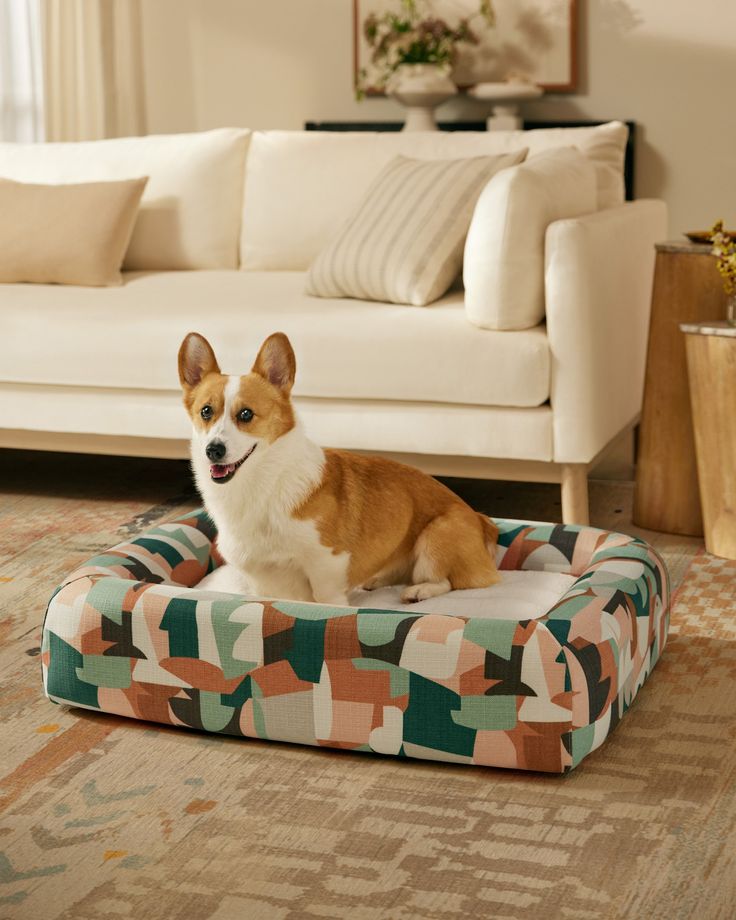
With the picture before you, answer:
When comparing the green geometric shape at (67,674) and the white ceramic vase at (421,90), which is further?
the white ceramic vase at (421,90)

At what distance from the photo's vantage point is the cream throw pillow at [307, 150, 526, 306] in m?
3.05

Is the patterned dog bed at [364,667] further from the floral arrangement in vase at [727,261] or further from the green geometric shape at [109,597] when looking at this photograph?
the floral arrangement in vase at [727,261]

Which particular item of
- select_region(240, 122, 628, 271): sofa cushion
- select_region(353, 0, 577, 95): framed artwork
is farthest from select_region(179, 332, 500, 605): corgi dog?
select_region(353, 0, 577, 95): framed artwork

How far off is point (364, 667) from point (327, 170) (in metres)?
2.18

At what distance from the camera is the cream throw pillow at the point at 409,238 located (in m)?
3.05

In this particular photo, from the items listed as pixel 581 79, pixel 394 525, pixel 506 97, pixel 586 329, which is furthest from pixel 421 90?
pixel 394 525

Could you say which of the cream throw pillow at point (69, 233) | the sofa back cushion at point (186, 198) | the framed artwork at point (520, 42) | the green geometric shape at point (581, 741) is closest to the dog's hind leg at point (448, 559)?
the green geometric shape at point (581, 741)

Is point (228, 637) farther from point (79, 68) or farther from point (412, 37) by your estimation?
point (79, 68)

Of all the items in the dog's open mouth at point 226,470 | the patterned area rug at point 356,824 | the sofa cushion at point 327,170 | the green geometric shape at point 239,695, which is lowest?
the patterned area rug at point 356,824

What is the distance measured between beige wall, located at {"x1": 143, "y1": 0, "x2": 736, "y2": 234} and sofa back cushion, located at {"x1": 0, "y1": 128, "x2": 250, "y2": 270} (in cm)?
214

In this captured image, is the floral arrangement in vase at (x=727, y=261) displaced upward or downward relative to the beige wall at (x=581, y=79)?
downward

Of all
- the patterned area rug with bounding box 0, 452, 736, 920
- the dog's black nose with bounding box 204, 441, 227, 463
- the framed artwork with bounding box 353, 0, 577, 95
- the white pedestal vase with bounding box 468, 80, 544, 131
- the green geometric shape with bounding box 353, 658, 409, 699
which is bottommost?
the patterned area rug with bounding box 0, 452, 736, 920

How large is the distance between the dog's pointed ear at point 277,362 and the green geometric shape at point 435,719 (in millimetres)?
544

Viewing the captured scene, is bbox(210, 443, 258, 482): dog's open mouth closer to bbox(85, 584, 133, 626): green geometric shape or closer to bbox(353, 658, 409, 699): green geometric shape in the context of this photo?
bbox(85, 584, 133, 626): green geometric shape
